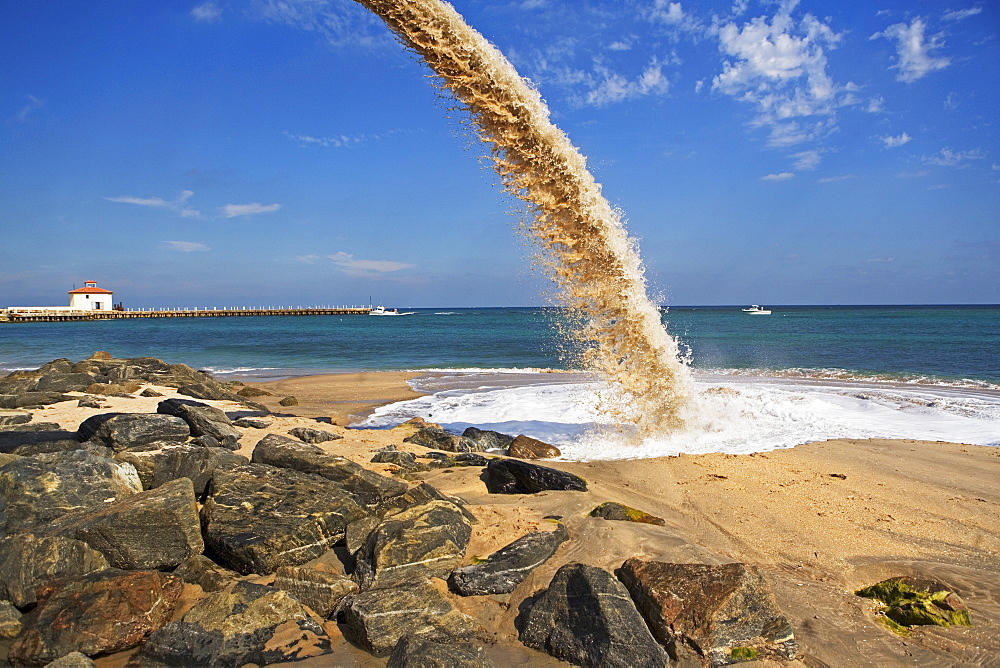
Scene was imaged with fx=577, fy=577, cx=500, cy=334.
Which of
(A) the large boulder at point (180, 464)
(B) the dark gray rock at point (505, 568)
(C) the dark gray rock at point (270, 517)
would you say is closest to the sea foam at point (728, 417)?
(B) the dark gray rock at point (505, 568)

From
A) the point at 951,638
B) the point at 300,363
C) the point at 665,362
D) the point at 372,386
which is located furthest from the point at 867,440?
the point at 300,363

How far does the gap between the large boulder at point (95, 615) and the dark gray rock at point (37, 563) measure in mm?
118

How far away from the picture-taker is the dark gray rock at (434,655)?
325 cm

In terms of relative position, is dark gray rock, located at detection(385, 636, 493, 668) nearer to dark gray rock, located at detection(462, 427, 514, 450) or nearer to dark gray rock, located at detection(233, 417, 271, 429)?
dark gray rock, located at detection(462, 427, 514, 450)

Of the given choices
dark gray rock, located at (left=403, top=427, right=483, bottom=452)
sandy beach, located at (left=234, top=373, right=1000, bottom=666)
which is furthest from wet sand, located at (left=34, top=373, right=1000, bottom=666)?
dark gray rock, located at (left=403, top=427, right=483, bottom=452)

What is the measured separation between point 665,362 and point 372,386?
1216cm

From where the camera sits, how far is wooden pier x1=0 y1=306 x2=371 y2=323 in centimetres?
8106

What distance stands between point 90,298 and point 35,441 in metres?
113

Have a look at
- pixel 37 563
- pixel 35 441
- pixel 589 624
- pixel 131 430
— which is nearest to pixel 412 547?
pixel 589 624

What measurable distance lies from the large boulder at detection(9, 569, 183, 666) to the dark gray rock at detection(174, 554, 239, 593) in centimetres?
22

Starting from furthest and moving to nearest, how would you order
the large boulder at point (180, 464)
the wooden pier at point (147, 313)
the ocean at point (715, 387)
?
the wooden pier at point (147, 313)
the ocean at point (715, 387)
the large boulder at point (180, 464)

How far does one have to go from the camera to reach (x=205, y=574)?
14.3ft

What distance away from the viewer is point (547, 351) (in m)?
35.9

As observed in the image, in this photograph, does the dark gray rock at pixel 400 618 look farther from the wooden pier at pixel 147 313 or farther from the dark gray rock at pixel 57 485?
the wooden pier at pixel 147 313
